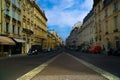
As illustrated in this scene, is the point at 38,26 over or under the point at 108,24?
over

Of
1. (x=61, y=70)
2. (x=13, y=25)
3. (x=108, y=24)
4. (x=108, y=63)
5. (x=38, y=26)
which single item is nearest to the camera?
(x=61, y=70)

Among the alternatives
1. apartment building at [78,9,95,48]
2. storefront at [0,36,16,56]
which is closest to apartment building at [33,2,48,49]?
apartment building at [78,9,95,48]

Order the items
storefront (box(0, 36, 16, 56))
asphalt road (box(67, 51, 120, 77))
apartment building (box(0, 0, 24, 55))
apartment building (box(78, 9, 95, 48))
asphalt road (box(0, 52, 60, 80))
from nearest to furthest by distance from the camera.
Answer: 1. asphalt road (box(0, 52, 60, 80))
2. asphalt road (box(67, 51, 120, 77))
3. storefront (box(0, 36, 16, 56))
4. apartment building (box(0, 0, 24, 55))
5. apartment building (box(78, 9, 95, 48))

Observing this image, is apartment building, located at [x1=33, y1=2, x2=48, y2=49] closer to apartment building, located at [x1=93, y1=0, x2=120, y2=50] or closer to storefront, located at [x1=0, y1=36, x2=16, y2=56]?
apartment building, located at [x1=93, y1=0, x2=120, y2=50]

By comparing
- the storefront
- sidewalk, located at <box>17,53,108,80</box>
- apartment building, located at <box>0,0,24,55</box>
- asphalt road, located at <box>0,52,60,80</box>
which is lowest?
asphalt road, located at <box>0,52,60,80</box>

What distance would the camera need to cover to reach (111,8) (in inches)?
2221

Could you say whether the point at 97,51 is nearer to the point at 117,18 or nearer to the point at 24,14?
the point at 117,18

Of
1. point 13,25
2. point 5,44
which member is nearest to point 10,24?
point 13,25

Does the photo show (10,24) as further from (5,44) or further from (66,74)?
(66,74)

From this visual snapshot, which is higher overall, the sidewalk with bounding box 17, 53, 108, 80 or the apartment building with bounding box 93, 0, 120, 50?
the apartment building with bounding box 93, 0, 120, 50

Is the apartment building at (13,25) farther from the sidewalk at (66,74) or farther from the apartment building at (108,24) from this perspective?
the sidewalk at (66,74)

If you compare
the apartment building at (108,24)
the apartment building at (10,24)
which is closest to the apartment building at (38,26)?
the apartment building at (108,24)

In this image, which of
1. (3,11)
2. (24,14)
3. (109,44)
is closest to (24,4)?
(24,14)

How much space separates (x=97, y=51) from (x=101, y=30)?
9.33 meters
